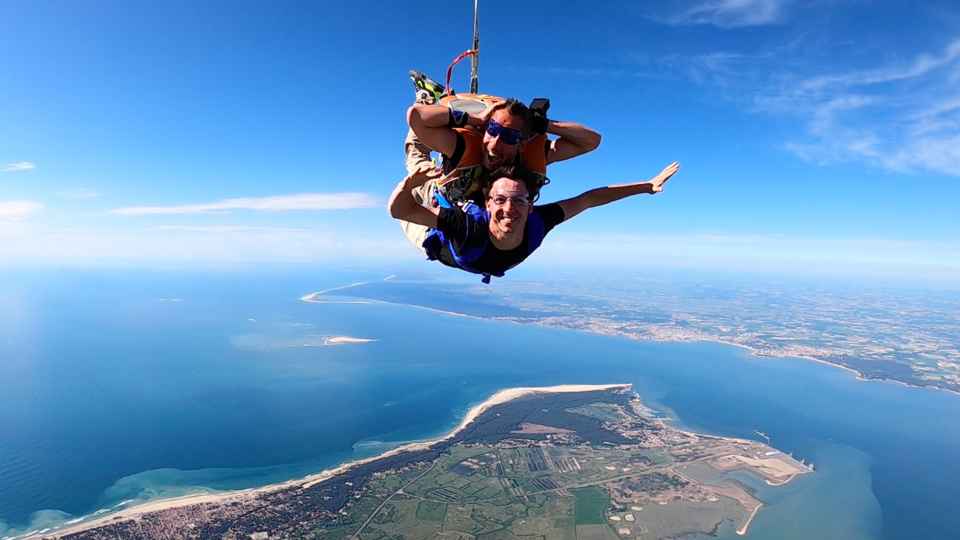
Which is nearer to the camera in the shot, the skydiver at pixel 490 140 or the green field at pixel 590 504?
the skydiver at pixel 490 140

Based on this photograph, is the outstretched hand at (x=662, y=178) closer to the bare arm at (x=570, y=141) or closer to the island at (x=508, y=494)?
the bare arm at (x=570, y=141)

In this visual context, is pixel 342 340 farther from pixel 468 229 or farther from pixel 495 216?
pixel 495 216

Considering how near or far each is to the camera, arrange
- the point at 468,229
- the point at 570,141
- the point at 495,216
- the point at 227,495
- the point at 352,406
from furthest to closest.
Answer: the point at 352,406 < the point at 227,495 < the point at 570,141 < the point at 468,229 < the point at 495,216

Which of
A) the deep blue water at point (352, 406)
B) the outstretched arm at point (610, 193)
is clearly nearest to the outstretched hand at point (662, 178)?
the outstretched arm at point (610, 193)

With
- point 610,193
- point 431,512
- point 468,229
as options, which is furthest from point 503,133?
point 431,512

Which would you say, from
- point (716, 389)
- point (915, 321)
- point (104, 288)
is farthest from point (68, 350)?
point (915, 321)

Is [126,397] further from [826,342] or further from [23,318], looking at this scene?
[826,342]
